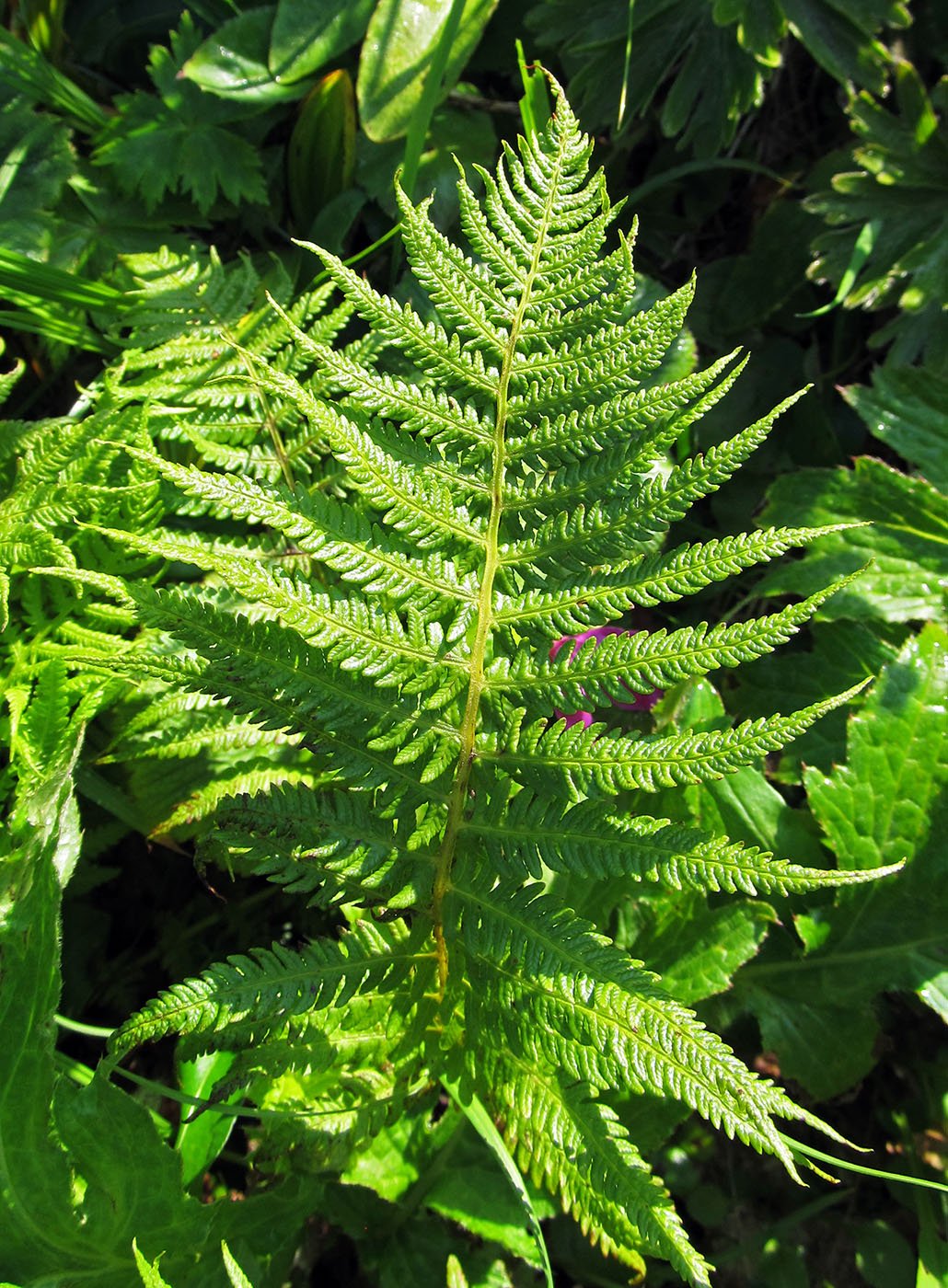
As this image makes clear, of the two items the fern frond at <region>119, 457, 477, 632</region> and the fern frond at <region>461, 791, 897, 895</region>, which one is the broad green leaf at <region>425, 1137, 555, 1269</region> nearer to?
the fern frond at <region>461, 791, 897, 895</region>

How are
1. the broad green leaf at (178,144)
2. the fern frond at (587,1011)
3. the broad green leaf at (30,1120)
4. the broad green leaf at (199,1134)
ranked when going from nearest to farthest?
the fern frond at (587,1011)
the broad green leaf at (30,1120)
the broad green leaf at (199,1134)
the broad green leaf at (178,144)

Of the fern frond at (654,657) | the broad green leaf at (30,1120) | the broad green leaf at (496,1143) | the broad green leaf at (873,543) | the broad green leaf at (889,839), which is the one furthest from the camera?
the broad green leaf at (873,543)

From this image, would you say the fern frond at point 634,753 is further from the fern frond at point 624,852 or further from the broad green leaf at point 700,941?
the broad green leaf at point 700,941

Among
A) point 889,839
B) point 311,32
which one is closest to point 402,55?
point 311,32

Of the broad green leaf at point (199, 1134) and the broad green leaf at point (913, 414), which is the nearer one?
the broad green leaf at point (199, 1134)

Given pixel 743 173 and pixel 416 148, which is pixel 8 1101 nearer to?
pixel 416 148

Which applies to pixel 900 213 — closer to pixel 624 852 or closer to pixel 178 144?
pixel 178 144

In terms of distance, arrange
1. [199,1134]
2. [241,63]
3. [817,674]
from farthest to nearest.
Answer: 1. [241,63]
2. [817,674]
3. [199,1134]

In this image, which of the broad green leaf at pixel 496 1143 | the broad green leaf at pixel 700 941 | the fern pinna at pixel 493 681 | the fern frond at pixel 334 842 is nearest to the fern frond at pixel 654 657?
the fern pinna at pixel 493 681

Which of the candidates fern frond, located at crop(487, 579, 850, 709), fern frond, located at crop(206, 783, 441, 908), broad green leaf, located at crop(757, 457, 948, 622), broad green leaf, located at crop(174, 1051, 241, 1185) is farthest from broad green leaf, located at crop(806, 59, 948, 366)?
broad green leaf, located at crop(174, 1051, 241, 1185)
